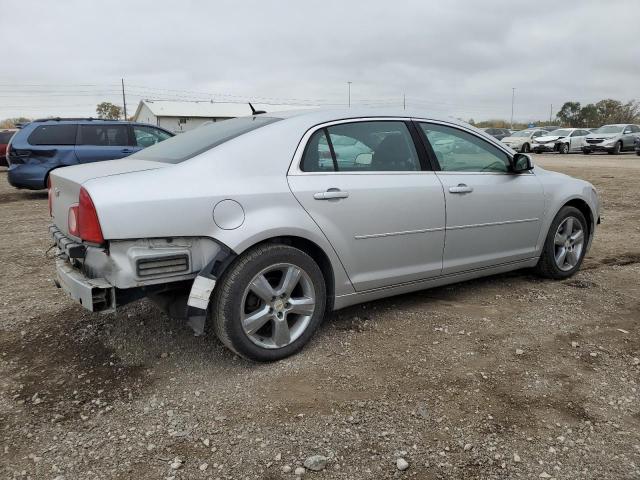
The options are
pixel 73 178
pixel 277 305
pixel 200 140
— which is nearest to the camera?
pixel 73 178

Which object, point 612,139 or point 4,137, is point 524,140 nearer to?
point 612,139

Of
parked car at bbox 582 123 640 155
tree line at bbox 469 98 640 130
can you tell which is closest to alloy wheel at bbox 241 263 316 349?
parked car at bbox 582 123 640 155

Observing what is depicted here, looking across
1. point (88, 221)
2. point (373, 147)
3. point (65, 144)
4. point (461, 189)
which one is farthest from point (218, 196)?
point (65, 144)

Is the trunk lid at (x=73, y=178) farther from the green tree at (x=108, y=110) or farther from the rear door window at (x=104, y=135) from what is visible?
the green tree at (x=108, y=110)

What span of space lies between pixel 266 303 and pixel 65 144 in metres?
9.40

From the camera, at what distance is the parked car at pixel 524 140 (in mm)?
30188

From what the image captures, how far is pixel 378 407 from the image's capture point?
2.88m

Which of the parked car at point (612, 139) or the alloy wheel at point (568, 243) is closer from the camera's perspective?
the alloy wheel at point (568, 243)

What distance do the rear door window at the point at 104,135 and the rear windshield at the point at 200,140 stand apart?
309 inches

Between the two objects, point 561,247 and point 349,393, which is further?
point 561,247

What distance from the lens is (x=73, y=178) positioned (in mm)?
3176

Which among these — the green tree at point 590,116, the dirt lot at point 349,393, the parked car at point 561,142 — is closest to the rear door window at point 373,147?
the dirt lot at point 349,393

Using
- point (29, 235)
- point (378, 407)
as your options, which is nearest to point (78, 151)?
point (29, 235)

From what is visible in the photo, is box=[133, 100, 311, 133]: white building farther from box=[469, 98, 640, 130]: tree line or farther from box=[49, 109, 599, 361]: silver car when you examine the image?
box=[49, 109, 599, 361]: silver car
